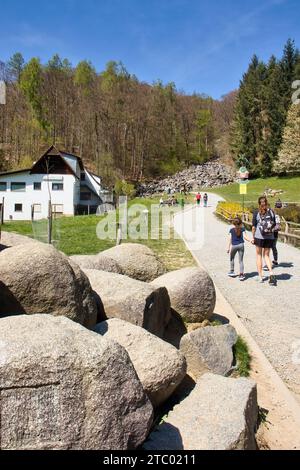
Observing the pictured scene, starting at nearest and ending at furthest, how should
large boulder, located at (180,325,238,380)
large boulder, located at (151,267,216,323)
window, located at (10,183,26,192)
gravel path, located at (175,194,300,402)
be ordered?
large boulder, located at (180,325,238,380), gravel path, located at (175,194,300,402), large boulder, located at (151,267,216,323), window, located at (10,183,26,192)

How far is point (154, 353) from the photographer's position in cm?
434

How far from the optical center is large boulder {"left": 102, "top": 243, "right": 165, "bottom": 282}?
7.91 m

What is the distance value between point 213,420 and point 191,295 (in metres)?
3.18

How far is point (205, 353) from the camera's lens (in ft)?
18.2

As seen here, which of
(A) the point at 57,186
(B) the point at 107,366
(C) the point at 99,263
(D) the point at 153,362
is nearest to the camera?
(B) the point at 107,366

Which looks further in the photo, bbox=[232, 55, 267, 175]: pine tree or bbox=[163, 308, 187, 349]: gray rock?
bbox=[232, 55, 267, 175]: pine tree

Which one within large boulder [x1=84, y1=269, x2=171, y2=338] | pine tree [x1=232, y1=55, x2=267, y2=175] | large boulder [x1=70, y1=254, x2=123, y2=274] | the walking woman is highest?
pine tree [x1=232, y1=55, x2=267, y2=175]

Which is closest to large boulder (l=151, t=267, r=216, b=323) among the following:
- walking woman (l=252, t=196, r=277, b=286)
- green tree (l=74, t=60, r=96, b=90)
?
walking woman (l=252, t=196, r=277, b=286)

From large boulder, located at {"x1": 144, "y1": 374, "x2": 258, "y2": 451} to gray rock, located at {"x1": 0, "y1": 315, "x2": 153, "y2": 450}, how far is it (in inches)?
21.1

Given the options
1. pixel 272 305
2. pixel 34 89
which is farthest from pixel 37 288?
pixel 34 89

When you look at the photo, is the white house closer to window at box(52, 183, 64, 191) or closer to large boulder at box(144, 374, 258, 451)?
window at box(52, 183, 64, 191)

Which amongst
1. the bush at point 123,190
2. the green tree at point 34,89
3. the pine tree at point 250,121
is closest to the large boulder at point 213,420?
the bush at point 123,190

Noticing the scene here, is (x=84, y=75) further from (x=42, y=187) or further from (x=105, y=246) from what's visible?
(x=105, y=246)

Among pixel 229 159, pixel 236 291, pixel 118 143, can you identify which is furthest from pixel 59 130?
pixel 236 291
